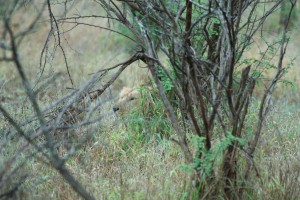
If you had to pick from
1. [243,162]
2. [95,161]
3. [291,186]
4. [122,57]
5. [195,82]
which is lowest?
[291,186]

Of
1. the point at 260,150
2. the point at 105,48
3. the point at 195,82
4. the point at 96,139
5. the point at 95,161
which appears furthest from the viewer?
the point at 105,48

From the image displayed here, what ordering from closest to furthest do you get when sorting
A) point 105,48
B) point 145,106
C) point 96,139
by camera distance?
point 96,139, point 145,106, point 105,48

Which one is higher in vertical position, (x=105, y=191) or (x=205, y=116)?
(x=205, y=116)

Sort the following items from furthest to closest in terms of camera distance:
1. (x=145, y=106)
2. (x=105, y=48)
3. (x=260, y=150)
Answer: (x=105, y=48)
(x=145, y=106)
(x=260, y=150)

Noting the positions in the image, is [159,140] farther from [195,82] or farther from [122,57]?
[122,57]

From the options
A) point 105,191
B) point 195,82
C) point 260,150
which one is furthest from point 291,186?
point 105,191

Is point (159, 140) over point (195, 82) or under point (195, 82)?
under

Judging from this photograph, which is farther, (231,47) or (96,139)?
(96,139)

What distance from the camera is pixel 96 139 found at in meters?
4.61

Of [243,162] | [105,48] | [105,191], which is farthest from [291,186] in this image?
[105,48]

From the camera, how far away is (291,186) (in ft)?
10.8

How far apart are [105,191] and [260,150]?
4.14ft

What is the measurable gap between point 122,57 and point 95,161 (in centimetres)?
510

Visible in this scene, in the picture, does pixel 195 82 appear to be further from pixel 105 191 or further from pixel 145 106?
pixel 145 106
